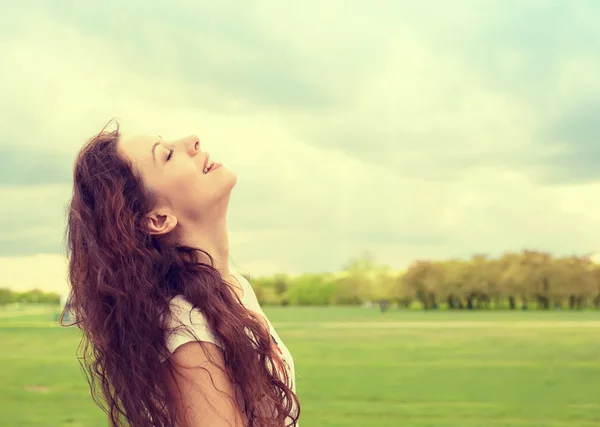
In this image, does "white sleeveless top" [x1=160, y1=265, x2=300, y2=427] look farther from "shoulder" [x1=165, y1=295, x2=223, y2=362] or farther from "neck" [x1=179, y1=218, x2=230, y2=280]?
"neck" [x1=179, y1=218, x2=230, y2=280]

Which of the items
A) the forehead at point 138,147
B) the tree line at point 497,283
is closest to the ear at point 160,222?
the forehead at point 138,147

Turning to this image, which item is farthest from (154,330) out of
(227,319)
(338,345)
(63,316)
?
(338,345)

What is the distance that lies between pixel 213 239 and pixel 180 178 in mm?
206

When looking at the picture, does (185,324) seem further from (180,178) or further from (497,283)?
(497,283)

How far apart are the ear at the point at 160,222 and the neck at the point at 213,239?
0.06 m

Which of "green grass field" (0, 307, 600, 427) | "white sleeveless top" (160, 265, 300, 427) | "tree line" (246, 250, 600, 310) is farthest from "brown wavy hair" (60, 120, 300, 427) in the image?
"tree line" (246, 250, 600, 310)

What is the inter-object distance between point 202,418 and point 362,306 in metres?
105

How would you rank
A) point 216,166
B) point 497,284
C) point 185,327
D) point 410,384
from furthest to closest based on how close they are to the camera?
point 497,284 < point 410,384 < point 216,166 < point 185,327

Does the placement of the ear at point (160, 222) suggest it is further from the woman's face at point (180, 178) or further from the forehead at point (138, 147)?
the forehead at point (138, 147)

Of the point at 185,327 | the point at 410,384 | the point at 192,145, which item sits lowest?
the point at 410,384

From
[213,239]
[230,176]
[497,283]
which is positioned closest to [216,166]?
[230,176]

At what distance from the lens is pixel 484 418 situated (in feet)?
40.7

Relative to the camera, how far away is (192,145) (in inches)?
90.4

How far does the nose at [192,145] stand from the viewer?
2283 millimetres
